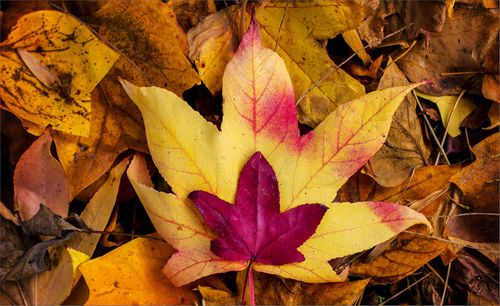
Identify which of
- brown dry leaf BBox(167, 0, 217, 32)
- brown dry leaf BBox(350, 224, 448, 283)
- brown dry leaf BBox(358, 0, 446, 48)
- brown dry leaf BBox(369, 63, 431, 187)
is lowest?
brown dry leaf BBox(350, 224, 448, 283)

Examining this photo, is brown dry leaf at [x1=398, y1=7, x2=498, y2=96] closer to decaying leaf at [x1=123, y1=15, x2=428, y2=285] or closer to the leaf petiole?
decaying leaf at [x1=123, y1=15, x2=428, y2=285]

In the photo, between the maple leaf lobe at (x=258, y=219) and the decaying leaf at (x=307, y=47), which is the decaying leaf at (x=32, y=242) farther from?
the decaying leaf at (x=307, y=47)

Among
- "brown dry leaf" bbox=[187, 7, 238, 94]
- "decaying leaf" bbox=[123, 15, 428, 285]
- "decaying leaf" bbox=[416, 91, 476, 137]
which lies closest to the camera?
"decaying leaf" bbox=[123, 15, 428, 285]

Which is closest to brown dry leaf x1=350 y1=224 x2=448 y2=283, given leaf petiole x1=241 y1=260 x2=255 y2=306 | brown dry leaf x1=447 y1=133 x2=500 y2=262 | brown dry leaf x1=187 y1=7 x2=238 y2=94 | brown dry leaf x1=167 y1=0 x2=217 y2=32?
brown dry leaf x1=447 y1=133 x2=500 y2=262

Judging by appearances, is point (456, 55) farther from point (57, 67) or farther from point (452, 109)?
point (57, 67)

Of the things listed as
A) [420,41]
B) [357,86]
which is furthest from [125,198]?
[420,41]

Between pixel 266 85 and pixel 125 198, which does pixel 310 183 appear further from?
pixel 125 198
